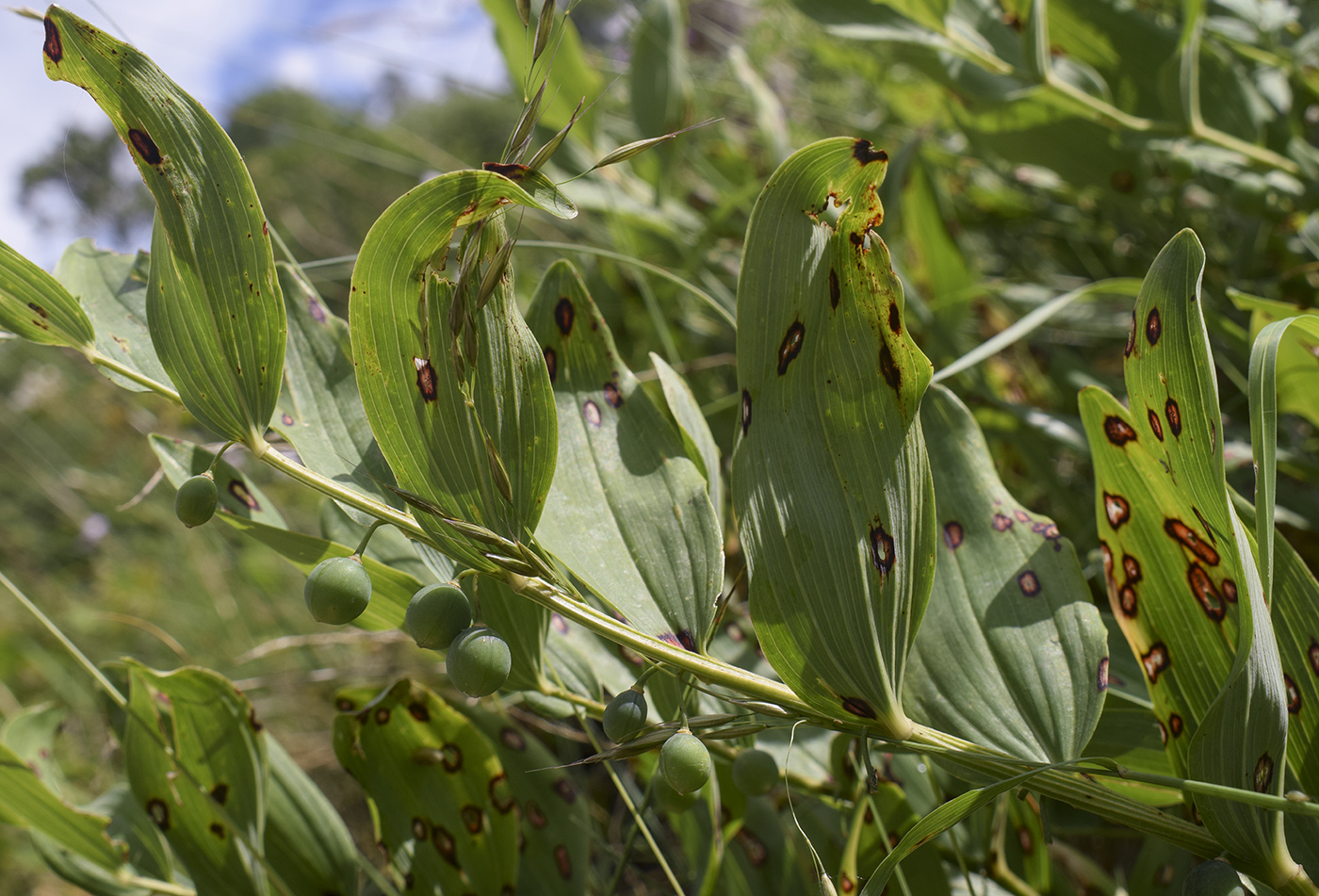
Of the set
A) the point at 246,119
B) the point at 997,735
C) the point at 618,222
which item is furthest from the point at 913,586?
the point at 246,119

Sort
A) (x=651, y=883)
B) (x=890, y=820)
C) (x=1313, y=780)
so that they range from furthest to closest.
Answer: (x=651, y=883) → (x=890, y=820) → (x=1313, y=780)

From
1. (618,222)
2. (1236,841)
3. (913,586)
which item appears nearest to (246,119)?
(618,222)

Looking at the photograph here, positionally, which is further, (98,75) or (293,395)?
(293,395)

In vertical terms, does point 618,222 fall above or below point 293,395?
above

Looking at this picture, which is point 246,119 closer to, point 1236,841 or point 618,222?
point 618,222

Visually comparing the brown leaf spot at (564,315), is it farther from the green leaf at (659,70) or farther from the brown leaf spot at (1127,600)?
the green leaf at (659,70)

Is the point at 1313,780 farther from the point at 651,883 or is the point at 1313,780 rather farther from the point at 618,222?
the point at 618,222

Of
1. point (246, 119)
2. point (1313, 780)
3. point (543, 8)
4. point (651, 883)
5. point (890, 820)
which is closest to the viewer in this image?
point (543, 8)

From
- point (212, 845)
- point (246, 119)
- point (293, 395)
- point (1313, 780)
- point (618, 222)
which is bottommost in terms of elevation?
point (212, 845)
